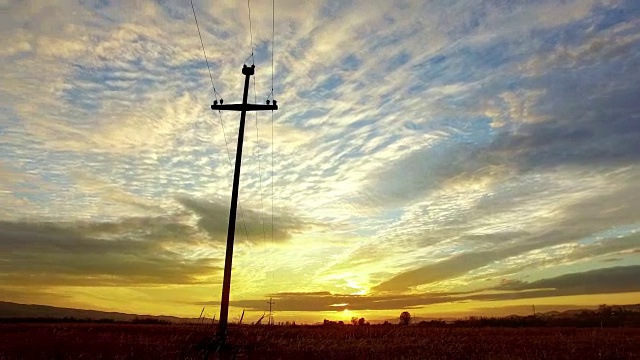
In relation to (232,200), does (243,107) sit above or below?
above

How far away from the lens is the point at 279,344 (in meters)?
25.6

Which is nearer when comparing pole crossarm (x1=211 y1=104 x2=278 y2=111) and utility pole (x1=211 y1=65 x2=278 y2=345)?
utility pole (x1=211 y1=65 x2=278 y2=345)

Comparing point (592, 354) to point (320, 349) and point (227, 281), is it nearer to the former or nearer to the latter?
point (320, 349)

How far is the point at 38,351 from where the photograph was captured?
1986cm

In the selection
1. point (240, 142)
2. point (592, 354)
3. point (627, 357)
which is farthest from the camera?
point (240, 142)

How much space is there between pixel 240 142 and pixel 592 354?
66.2ft

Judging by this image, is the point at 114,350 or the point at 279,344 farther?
the point at 279,344

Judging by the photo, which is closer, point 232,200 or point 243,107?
point 232,200

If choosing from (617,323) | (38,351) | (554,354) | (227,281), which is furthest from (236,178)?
Result: (617,323)

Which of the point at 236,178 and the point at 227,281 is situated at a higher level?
the point at 236,178

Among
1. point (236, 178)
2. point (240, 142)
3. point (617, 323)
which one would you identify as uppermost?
point (240, 142)

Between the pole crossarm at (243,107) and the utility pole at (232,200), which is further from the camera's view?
the pole crossarm at (243,107)

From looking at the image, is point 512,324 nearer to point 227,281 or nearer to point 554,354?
point 554,354

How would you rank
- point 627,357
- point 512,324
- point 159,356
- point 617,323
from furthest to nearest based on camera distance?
point 617,323 → point 512,324 → point 627,357 → point 159,356
